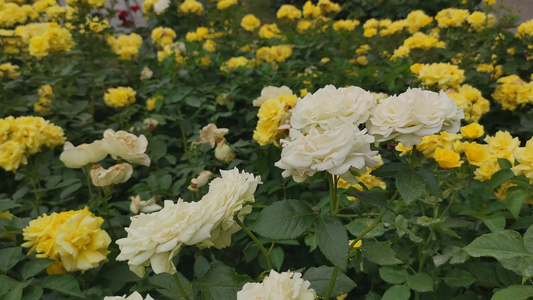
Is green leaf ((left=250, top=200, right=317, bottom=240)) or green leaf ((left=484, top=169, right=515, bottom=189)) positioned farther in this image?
green leaf ((left=484, top=169, right=515, bottom=189))

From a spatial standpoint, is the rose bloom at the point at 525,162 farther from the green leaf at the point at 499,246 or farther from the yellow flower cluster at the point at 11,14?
the yellow flower cluster at the point at 11,14

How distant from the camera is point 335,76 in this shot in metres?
2.15

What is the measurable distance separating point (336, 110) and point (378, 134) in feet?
0.28

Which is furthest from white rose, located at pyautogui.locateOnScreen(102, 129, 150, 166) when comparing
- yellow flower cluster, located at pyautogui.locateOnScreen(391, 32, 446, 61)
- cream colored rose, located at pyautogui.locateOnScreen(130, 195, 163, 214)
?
yellow flower cluster, located at pyautogui.locateOnScreen(391, 32, 446, 61)

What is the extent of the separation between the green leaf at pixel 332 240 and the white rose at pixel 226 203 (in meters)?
0.13

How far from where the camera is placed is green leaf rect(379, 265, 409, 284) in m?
0.97

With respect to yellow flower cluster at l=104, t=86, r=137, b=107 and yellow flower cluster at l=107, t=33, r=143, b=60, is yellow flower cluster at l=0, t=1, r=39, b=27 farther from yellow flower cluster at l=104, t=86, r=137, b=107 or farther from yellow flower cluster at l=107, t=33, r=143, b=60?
yellow flower cluster at l=104, t=86, r=137, b=107

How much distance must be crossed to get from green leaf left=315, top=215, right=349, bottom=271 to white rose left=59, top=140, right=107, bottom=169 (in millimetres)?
735

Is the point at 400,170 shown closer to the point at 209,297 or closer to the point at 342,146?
the point at 342,146

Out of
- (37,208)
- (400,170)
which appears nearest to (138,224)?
(400,170)

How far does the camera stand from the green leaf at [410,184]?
29.6 inches

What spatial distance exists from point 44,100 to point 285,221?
1990 mm

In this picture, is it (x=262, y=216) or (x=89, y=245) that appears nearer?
(x=262, y=216)

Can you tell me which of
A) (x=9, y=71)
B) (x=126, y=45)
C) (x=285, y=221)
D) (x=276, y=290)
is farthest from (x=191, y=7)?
(x=276, y=290)
